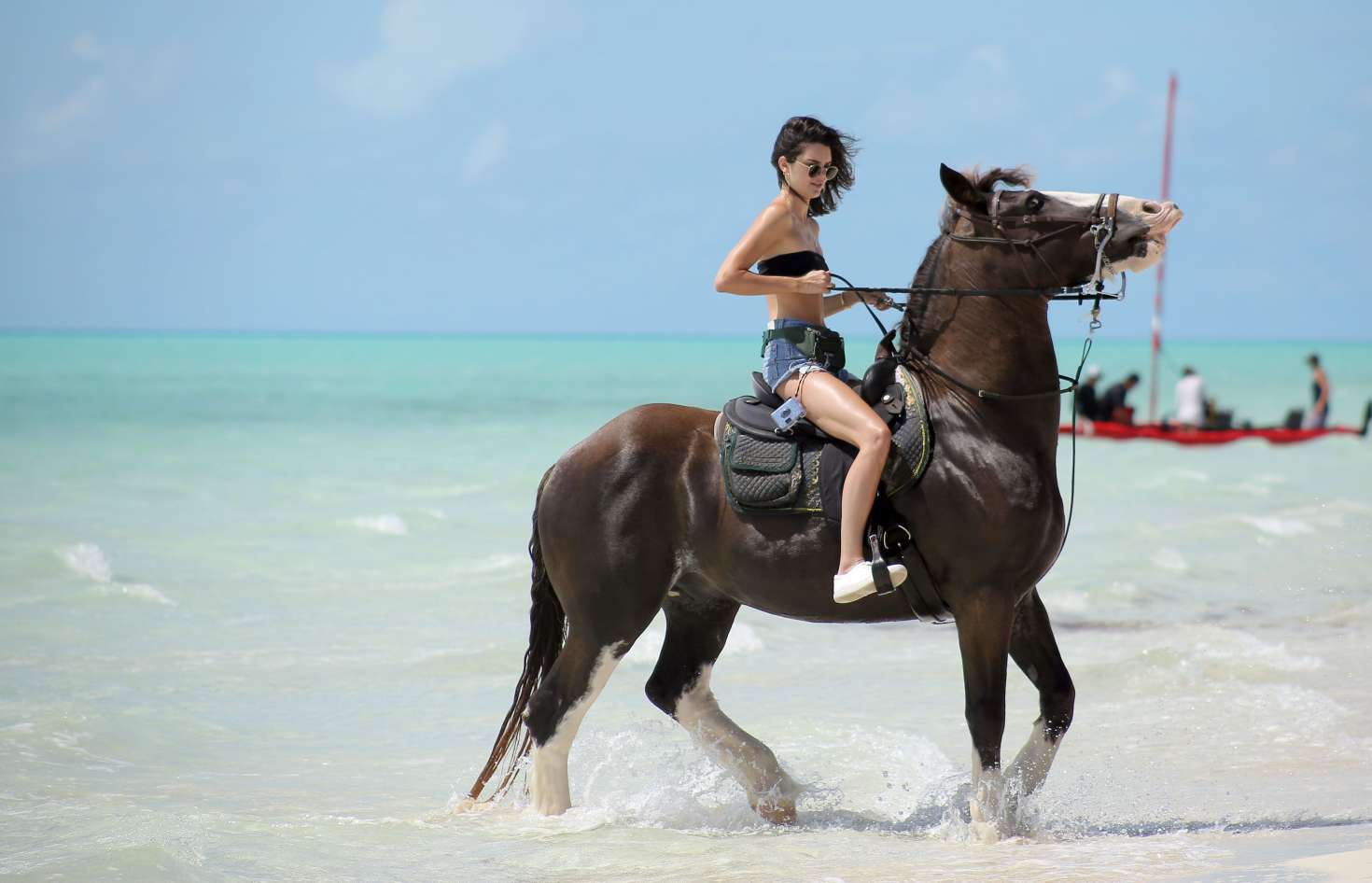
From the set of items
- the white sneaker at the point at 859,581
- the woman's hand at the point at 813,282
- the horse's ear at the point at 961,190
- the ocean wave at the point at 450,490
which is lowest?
the ocean wave at the point at 450,490

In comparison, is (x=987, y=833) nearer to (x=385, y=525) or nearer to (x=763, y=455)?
(x=763, y=455)

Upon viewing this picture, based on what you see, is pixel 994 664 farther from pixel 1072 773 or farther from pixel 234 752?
pixel 234 752

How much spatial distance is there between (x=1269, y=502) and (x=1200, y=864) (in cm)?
1632

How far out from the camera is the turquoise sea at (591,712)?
18.4ft

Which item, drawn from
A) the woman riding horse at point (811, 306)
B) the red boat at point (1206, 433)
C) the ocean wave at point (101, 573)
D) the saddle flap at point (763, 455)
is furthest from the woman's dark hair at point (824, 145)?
the red boat at point (1206, 433)

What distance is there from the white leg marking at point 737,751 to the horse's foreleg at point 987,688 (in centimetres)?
98

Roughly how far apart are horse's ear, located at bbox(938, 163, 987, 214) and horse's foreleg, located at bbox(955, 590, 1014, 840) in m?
1.42

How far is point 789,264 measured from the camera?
5535mm

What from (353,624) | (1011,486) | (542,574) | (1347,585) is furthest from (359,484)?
(1011,486)

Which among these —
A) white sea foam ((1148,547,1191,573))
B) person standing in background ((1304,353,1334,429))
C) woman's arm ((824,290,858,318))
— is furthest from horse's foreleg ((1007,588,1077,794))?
person standing in background ((1304,353,1334,429))

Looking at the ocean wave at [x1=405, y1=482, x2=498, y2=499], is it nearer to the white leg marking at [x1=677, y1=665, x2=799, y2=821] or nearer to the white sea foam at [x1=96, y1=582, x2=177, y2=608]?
the white sea foam at [x1=96, y1=582, x2=177, y2=608]

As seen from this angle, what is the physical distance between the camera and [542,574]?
623 centimetres

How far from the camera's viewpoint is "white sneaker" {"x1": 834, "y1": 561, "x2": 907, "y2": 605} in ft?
17.1

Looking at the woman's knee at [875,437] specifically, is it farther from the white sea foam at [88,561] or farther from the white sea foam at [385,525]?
the white sea foam at [385,525]
